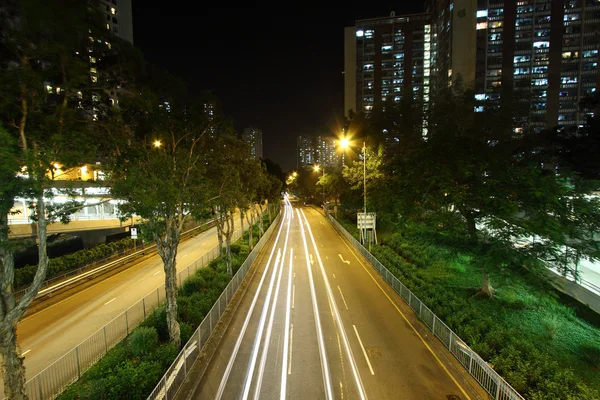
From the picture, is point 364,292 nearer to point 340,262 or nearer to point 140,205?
point 340,262

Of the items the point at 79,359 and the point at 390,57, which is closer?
the point at 79,359

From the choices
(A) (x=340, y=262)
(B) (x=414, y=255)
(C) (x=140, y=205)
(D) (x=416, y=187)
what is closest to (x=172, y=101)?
(C) (x=140, y=205)

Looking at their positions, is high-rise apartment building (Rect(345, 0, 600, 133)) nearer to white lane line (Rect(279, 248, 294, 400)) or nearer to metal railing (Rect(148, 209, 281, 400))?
white lane line (Rect(279, 248, 294, 400))

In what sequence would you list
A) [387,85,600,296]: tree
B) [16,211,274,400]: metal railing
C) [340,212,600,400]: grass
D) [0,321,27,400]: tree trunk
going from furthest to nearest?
1. [387,85,600,296]: tree
2. [16,211,274,400]: metal railing
3. [340,212,600,400]: grass
4. [0,321,27,400]: tree trunk

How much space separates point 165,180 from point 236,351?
658cm

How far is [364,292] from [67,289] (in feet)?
59.3

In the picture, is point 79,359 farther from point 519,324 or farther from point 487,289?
point 487,289

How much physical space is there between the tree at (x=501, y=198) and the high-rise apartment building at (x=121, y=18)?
7671cm

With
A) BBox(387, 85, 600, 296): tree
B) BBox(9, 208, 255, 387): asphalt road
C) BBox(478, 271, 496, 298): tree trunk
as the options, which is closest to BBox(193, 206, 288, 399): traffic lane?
BBox(9, 208, 255, 387): asphalt road

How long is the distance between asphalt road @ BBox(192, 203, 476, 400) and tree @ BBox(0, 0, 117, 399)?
16.4ft

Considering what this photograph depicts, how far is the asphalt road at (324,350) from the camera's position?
8547 millimetres

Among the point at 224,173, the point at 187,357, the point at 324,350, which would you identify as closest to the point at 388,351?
the point at 324,350

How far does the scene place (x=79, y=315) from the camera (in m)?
14.6

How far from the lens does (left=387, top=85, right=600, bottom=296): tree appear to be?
1313 centimetres
